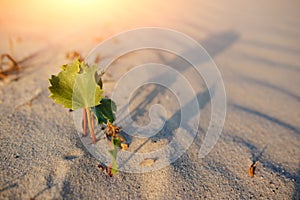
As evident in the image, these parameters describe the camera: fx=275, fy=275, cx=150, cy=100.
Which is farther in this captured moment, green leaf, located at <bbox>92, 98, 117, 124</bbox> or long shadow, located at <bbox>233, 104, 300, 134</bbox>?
long shadow, located at <bbox>233, 104, 300, 134</bbox>

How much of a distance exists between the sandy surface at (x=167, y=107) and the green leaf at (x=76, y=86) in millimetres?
344

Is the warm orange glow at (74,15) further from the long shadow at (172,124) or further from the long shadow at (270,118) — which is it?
the long shadow at (270,118)

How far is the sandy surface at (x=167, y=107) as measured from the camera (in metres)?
1.40

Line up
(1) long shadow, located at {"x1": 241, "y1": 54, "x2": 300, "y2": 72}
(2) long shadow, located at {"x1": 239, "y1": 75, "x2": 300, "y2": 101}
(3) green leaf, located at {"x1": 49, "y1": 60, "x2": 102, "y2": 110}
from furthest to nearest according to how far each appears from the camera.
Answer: (1) long shadow, located at {"x1": 241, "y1": 54, "x2": 300, "y2": 72} < (2) long shadow, located at {"x1": 239, "y1": 75, "x2": 300, "y2": 101} < (3) green leaf, located at {"x1": 49, "y1": 60, "x2": 102, "y2": 110}

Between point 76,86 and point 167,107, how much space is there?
87 cm

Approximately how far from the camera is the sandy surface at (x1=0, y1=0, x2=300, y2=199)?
4.58ft

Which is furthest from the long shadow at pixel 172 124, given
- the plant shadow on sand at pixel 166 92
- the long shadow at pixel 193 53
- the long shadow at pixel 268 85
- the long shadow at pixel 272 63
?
the long shadow at pixel 272 63

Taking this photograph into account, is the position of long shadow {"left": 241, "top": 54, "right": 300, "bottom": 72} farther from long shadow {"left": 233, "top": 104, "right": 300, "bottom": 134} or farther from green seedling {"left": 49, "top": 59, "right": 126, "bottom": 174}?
green seedling {"left": 49, "top": 59, "right": 126, "bottom": 174}

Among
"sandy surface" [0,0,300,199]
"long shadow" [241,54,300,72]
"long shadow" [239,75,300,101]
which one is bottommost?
"sandy surface" [0,0,300,199]

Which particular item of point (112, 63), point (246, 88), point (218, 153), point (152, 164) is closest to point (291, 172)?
point (218, 153)

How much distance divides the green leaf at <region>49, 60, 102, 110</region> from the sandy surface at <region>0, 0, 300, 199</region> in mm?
344

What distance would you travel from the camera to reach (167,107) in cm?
202

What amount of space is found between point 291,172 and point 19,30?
9.74 ft

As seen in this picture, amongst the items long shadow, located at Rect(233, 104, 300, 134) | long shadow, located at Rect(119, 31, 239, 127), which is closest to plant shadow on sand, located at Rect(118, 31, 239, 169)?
long shadow, located at Rect(119, 31, 239, 127)
